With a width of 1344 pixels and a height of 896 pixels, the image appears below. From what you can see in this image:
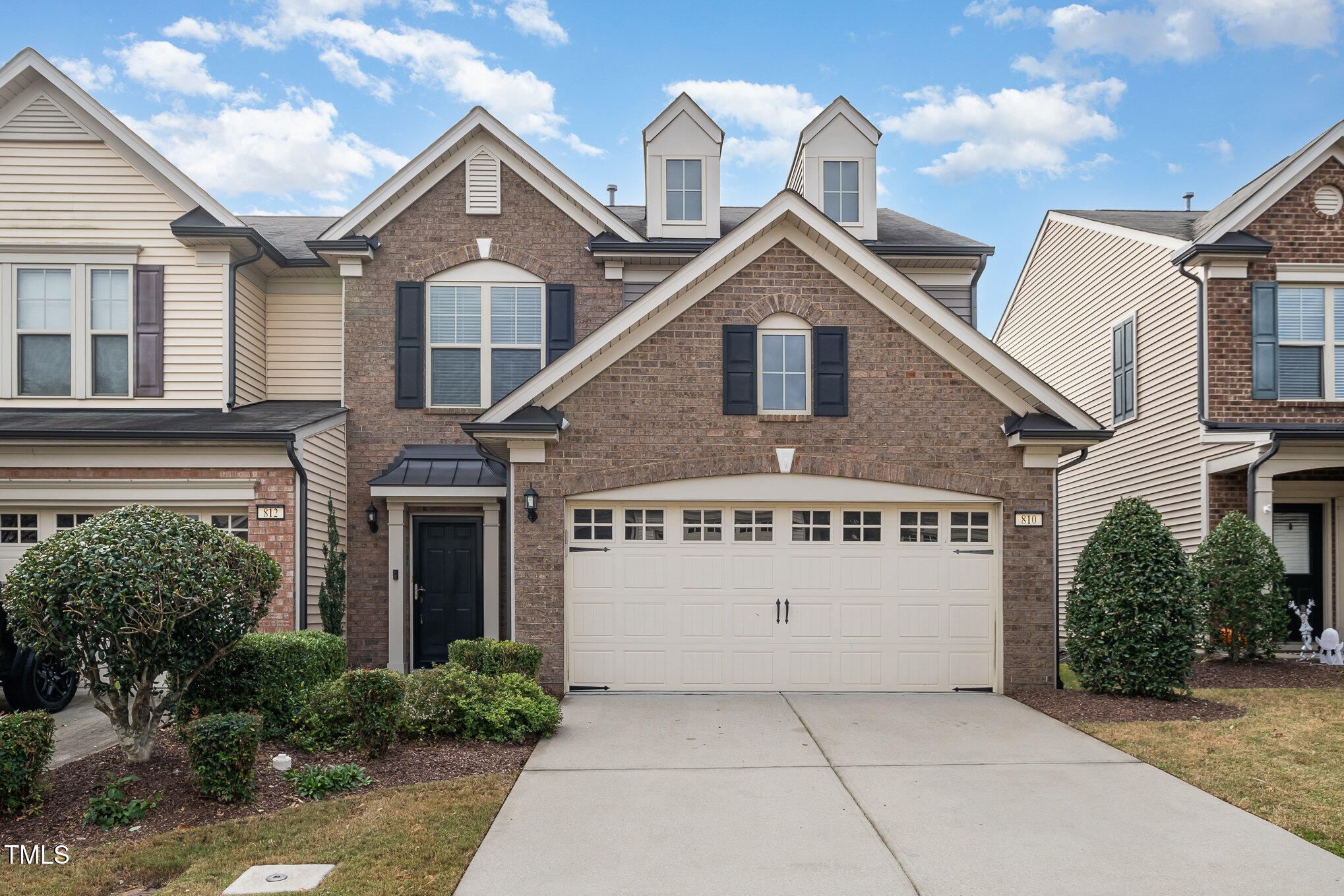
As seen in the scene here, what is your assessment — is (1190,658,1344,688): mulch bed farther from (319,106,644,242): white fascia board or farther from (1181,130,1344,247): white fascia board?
(319,106,644,242): white fascia board

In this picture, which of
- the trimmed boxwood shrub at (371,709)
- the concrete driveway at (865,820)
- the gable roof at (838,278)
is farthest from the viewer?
the gable roof at (838,278)

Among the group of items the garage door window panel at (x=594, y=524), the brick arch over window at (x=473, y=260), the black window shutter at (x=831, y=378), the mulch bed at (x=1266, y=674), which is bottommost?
the mulch bed at (x=1266, y=674)

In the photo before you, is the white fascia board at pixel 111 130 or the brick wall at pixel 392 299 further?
the brick wall at pixel 392 299

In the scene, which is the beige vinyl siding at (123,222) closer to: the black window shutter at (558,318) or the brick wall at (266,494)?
the brick wall at (266,494)

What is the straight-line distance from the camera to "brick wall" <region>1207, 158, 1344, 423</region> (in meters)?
13.7

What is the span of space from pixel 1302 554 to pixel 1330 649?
79.0 inches

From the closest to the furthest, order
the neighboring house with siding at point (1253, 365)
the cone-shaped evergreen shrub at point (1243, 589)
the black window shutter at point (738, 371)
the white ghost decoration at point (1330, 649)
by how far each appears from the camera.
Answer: the black window shutter at point (738, 371)
the cone-shaped evergreen shrub at point (1243, 589)
the white ghost decoration at point (1330, 649)
the neighboring house with siding at point (1253, 365)

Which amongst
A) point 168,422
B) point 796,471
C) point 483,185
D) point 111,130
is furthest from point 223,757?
point 111,130

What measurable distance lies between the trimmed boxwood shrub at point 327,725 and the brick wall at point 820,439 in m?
3.35

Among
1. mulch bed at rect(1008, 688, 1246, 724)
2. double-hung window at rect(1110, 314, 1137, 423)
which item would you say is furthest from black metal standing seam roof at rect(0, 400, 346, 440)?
double-hung window at rect(1110, 314, 1137, 423)

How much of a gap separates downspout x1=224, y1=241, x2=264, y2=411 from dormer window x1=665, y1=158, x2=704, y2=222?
5.96 m

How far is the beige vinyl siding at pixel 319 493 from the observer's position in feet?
39.9

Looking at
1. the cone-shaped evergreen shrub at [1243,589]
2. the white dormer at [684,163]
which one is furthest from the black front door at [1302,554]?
the white dormer at [684,163]

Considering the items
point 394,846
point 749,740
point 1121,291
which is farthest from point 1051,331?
point 394,846
